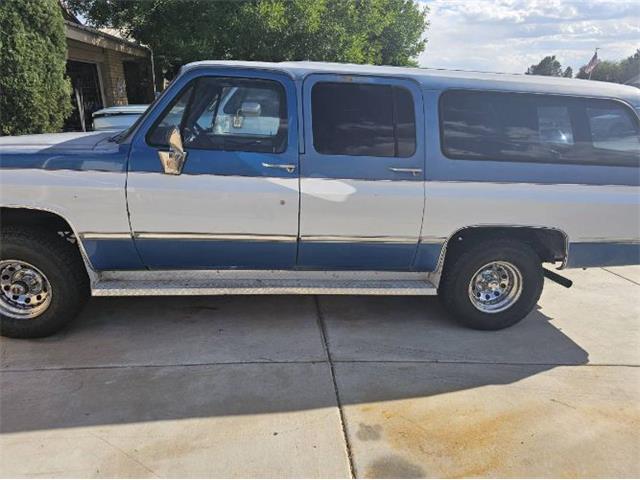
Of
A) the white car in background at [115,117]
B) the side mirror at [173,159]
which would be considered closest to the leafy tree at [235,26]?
the white car in background at [115,117]

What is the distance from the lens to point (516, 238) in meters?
→ 4.01

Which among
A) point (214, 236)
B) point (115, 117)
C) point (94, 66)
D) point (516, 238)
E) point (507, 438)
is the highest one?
point (94, 66)

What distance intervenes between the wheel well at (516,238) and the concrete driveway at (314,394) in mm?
693

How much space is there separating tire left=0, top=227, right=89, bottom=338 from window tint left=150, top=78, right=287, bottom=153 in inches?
48.2

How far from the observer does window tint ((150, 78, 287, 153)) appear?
3.56 meters

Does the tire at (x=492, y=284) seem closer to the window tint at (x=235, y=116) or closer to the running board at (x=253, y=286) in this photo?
the running board at (x=253, y=286)

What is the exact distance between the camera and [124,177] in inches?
135

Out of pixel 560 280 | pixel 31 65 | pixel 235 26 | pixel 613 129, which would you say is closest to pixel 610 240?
pixel 560 280

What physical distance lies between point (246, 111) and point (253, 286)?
1306 millimetres

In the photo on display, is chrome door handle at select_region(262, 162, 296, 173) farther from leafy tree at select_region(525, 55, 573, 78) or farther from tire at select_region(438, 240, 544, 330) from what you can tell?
leafy tree at select_region(525, 55, 573, 78)

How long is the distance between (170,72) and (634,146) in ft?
48.1

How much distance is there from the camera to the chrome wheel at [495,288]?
4.06m

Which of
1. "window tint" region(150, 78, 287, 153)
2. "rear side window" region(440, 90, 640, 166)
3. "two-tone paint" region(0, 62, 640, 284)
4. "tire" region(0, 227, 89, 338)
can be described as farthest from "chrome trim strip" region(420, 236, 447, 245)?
"tire" region(0, 227, 89, 338)

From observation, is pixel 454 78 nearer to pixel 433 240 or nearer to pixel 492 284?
pixel 433 240
